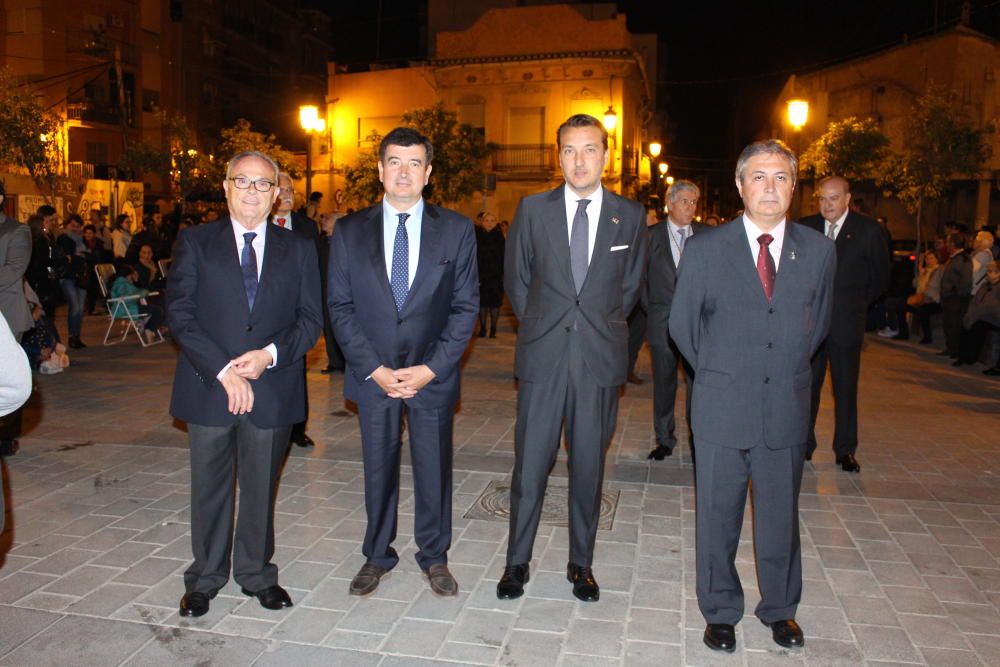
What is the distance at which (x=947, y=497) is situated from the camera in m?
5.97

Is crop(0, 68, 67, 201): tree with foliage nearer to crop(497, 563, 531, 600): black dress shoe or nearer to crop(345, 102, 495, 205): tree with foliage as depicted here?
crop(345, 102, 495, 205): tree with foliage

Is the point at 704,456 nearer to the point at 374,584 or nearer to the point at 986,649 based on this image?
the point at 986,649

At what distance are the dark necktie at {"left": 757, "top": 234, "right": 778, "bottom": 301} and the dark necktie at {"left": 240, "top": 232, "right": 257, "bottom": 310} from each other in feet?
7.78

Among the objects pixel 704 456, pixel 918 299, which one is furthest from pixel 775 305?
pixel 918 299

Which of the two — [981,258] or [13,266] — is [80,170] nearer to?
[13,266]

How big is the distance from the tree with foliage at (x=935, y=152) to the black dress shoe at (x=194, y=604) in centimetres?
2165

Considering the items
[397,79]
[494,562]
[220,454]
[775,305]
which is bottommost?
[494,562]

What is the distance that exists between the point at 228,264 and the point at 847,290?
4723 mm

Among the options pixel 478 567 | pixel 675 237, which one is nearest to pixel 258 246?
pixel 478 567

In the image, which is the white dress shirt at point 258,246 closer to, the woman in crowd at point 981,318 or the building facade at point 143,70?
the woman in crowd at point 981,318

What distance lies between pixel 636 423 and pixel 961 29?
28.5 metres

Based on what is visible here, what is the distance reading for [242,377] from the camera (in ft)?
12.9

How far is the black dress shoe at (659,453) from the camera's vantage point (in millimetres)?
6965

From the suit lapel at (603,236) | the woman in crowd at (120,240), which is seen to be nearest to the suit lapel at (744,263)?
the suit lapel at (603,236)
